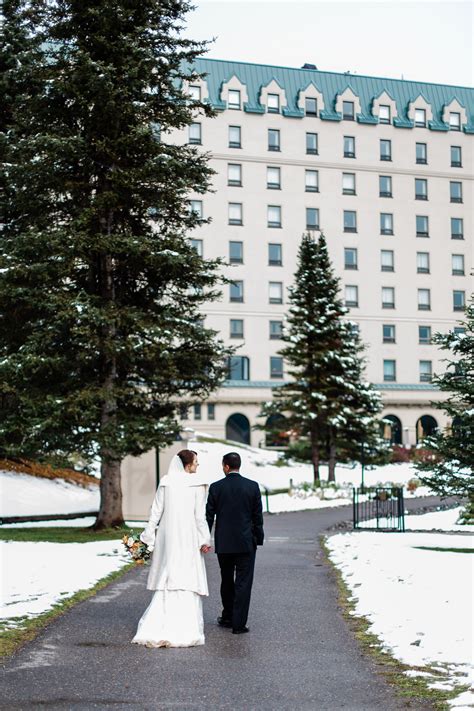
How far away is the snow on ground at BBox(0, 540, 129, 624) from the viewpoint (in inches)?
467

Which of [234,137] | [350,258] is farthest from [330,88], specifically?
[350,258]

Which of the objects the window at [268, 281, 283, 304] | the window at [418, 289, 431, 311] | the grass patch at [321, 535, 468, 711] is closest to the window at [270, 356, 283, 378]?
the window at [268, 281, 283, 304]

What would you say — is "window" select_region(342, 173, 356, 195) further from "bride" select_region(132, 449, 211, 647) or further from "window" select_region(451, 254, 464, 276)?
"bride" select_region(132, 449, 211, 647)

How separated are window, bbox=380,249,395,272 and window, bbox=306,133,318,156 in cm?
940

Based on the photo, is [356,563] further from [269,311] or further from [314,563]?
[269,311]

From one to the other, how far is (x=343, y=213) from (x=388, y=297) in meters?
→ 7.46

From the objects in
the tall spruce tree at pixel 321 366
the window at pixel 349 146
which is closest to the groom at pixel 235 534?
the tall spruce tree at pixel 321 366

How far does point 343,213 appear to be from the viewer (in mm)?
77312

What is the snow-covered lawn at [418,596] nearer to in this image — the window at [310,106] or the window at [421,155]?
the window at [310,106]

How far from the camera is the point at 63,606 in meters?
11.6

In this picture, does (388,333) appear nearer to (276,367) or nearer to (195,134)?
(276,367)

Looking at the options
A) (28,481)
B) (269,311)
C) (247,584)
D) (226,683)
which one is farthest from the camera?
(269,311)

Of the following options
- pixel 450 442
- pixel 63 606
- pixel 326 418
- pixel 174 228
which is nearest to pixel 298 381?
pixel 326 418

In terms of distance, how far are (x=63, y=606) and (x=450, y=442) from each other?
27.6 ft
